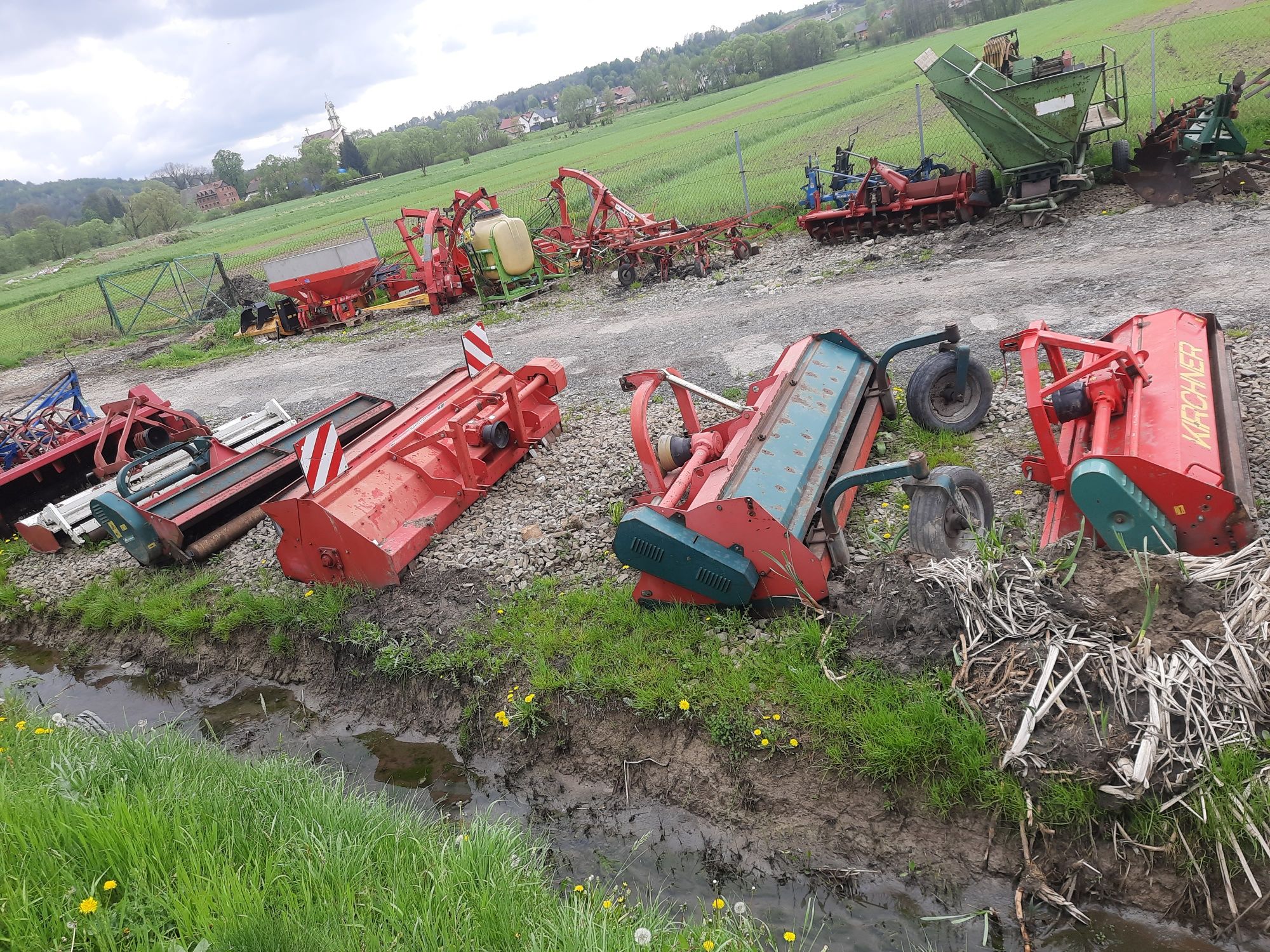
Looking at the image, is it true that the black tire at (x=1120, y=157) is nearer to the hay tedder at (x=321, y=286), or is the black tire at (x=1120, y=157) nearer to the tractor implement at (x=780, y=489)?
the tractor implement at (x=780, y=489)

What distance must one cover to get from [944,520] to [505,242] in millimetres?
12471

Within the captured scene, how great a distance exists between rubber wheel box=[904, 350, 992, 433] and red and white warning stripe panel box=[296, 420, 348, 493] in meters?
4.41

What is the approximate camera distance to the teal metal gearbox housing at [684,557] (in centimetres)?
431

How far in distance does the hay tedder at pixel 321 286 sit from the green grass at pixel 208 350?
700mm

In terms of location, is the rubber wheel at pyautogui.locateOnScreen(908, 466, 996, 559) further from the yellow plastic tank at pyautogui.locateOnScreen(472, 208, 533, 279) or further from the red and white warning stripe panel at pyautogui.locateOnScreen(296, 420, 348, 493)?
the yellow plastic tank at pyautogui.locateOnScreen(472, 208, 533, 279)

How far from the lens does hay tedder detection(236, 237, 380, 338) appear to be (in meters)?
16.5

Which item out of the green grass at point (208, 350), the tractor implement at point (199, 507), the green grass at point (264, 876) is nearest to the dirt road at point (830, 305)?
the green grass at point (208, 350)

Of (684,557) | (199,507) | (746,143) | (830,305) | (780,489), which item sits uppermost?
(746,143)

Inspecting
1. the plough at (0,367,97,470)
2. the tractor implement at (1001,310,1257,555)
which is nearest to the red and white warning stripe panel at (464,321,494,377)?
the tractor implement at (1001,310,1257,555)

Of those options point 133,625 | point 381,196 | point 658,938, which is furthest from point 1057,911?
point 381,196

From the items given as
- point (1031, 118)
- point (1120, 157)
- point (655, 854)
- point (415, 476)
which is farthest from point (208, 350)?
point (1120, 157)

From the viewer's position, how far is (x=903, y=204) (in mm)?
12234

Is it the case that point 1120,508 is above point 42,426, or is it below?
below

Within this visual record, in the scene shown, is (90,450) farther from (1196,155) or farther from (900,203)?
(1196,155)
